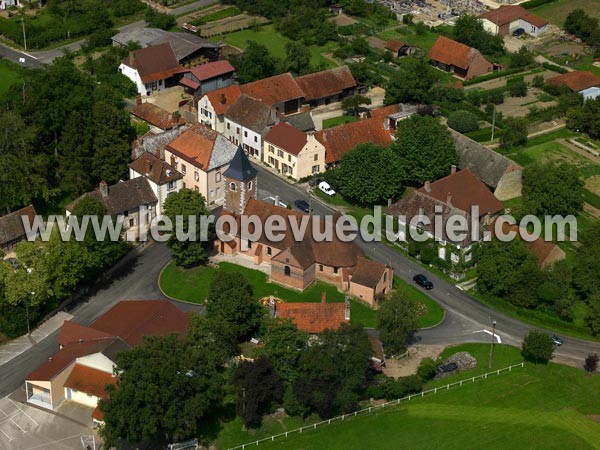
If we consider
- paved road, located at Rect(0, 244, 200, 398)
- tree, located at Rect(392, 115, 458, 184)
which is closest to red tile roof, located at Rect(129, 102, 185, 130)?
paved road, located at Rect(0, 244, 200, 398)

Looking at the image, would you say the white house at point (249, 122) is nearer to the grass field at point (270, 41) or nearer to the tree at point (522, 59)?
the grass field at point (270, 41)

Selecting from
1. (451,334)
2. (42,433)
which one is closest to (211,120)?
(451,334)

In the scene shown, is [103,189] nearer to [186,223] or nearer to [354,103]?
[186,223]

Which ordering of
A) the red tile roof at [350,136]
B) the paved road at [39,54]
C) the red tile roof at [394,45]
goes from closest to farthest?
the red tile roof at [350,136]
the paved road at [39,54]
the red tile roof at [394,45]

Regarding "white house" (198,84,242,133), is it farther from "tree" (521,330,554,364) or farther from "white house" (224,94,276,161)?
"tree" (521,330,554,364)

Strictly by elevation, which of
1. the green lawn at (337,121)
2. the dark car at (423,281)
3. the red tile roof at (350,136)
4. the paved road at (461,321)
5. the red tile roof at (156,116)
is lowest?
the paved road at (461,321)

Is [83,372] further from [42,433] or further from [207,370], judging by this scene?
[207,370]

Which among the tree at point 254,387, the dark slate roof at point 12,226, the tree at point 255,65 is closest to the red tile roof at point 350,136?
the tree at point 255,65
